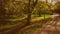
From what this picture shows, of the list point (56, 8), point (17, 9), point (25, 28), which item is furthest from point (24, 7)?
point (56, 8)

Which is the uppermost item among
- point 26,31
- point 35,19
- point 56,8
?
point 56,8

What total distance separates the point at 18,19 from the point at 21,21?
0.06m

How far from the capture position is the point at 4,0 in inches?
104

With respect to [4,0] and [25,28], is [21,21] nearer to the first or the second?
[25,28]

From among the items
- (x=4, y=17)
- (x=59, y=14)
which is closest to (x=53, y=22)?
(x=59, y=14)

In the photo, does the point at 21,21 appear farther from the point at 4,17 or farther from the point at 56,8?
the point at 56,8

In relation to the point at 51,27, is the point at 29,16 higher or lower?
higher

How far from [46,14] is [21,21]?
41 cm

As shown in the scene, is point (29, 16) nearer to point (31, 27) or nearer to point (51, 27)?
point (31, 27)

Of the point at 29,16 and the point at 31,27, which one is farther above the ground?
the point at 29,16

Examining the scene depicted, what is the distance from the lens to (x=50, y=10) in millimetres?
2621

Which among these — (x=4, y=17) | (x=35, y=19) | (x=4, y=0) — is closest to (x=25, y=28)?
(x=35, y=19)

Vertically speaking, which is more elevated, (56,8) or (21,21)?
(56,8)

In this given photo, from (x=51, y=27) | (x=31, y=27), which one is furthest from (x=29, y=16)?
(x=51, y=27)
